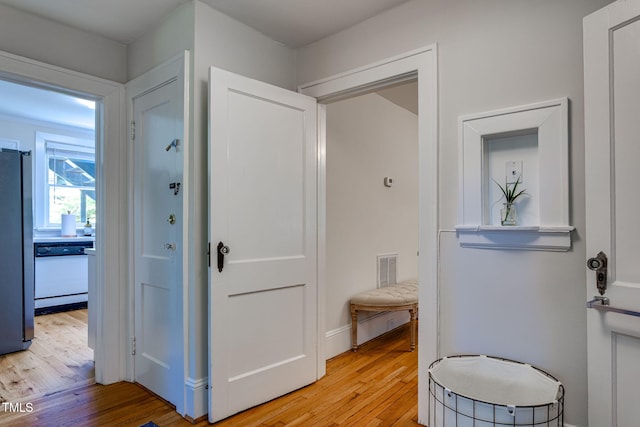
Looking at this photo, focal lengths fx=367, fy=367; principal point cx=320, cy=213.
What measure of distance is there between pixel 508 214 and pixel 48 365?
345 cm

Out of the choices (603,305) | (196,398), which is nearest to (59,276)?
(196,398)

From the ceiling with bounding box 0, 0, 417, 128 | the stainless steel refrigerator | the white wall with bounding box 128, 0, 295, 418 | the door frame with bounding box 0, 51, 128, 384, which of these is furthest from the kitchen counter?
the white wall with bounding box 128, 0, 295, 418

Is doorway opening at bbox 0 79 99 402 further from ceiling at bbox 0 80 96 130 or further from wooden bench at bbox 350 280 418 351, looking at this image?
wooden bench at bbox 350 280 418 351

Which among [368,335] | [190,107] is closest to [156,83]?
[190,107]

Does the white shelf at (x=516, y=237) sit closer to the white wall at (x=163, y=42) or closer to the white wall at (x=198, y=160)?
the white wall at (x=198, y=160)

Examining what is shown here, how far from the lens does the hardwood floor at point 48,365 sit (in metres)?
2.47

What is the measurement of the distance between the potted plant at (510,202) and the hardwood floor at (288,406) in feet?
4.06

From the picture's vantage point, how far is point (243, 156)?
7.22 ft

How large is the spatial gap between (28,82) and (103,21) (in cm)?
59

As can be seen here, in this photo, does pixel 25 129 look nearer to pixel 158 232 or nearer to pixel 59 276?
pixel 59 276

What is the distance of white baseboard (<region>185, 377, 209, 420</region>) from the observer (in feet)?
6.82

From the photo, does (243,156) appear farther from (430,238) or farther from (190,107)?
(430,238)

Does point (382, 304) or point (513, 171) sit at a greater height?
point (513, 171)

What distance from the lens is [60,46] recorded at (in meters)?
2.36
